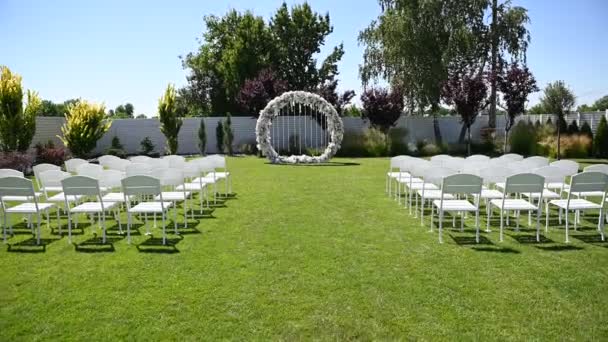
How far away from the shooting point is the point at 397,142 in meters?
21.4

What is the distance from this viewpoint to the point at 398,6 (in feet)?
79.6

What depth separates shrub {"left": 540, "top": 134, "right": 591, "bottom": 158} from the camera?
18797mm

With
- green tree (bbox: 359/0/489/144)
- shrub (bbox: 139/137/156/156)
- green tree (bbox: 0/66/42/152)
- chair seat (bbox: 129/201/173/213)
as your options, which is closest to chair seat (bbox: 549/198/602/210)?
chair seat (bbox: 129/201/173/213)

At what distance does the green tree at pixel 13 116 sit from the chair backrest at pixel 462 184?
14.1 m

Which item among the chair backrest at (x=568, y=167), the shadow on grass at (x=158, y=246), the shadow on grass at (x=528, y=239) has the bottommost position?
the shadow on grass at (x=528, y=239)

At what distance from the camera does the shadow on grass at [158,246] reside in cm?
615

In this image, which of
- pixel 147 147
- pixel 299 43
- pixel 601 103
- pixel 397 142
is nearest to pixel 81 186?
pixel 397 142

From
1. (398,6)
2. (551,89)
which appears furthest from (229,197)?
(551,89)

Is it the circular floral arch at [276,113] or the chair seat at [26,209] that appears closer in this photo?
the chair seat at [26,209]

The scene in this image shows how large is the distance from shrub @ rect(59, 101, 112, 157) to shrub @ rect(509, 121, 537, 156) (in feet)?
55.5

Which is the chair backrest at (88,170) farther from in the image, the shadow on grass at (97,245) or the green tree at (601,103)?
the green tree at (601,103)

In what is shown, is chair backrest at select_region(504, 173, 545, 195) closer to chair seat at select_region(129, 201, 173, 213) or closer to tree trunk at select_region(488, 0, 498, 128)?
chair seat at select_region(129, 201, 173, 213)

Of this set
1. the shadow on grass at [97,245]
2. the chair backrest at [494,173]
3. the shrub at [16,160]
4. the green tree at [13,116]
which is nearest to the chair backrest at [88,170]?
the shadow on grass at [97,245]

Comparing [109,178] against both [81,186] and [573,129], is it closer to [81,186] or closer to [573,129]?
[81,186]
